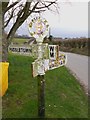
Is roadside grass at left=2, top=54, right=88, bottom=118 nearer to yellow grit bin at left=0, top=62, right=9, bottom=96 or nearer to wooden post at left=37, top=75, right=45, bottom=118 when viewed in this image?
wooden post at left=37, top=75, right=45, bottom=118

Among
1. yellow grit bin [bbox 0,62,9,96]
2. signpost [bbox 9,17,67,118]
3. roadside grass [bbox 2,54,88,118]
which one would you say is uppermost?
signpost [bbox 9,17,67,118]

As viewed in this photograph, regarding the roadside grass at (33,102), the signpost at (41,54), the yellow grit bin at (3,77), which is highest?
the signpost at (41,54)

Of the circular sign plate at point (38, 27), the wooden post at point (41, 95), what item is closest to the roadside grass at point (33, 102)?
the wooden post at point (41, 95)

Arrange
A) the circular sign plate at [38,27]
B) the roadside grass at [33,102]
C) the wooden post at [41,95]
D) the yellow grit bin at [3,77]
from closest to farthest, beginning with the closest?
the circular sign plate at [38,27]
the wooden post at [41,95]
the roadside grass at [33,102]
the yellow grit bin at [3,77]

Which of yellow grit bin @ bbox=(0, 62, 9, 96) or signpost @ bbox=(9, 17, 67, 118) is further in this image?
yellow grit bin @ bbox=(0, 62, 9, 96)

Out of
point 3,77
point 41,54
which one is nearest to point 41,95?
point 41,54

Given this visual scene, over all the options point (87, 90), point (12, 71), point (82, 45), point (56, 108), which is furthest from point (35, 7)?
point (82, 45)

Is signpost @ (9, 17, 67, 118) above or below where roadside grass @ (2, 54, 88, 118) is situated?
above

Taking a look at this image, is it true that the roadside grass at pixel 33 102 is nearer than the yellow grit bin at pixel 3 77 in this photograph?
Yes

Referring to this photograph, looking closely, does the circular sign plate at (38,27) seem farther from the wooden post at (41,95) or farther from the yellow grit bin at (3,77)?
the yellow grit bin at (3,77)

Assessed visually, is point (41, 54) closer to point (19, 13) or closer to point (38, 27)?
point (38, 27)

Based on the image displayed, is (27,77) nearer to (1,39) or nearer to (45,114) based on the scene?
(1,39)

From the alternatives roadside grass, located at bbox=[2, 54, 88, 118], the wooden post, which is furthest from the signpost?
roadside grass, located at bbox=[2, 54, 88, 118]

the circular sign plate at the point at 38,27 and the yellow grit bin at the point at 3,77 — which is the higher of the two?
the circular sign plate at the point at 38,27
